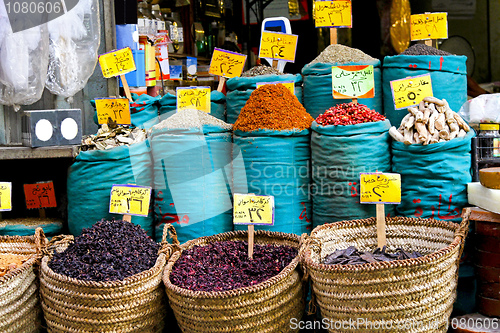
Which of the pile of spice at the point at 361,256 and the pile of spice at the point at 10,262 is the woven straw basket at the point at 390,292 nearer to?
the pile of spice at the point at 361,256

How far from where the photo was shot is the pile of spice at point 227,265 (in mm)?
1604

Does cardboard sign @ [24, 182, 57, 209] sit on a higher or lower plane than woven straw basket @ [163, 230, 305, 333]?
higher

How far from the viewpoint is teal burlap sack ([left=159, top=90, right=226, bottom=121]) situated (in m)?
2.42

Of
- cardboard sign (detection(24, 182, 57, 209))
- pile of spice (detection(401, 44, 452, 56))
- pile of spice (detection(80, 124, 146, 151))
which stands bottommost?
cardboard sign (detection(24, 182, 57, 209))

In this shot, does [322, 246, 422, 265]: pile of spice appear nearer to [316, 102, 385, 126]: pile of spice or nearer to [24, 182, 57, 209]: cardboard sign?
[316, 102, 385, 126]: pile of spice

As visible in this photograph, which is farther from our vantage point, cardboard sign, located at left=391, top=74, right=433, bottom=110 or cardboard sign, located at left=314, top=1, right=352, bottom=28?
cardboard sign, located at left=314, top=1, right=352, bottom=28

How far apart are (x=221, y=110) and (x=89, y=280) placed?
3.92ft

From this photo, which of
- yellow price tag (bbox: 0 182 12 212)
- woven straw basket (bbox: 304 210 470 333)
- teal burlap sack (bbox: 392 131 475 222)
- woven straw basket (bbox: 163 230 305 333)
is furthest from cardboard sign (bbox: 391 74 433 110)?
yellow price tag (bbox: 0 182 12 212)

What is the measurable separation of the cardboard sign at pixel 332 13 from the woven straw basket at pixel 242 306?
1.26 m

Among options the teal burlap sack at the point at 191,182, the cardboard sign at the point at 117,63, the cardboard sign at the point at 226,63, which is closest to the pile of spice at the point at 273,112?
the teal burlap sack at the point at 191,182

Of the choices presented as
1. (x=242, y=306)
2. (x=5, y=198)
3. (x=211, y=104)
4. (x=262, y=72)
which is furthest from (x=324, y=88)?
(x=5, y=198)

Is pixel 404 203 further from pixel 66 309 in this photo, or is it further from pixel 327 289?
pixel 66 309

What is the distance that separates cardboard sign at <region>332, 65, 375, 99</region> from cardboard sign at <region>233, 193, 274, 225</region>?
643mm

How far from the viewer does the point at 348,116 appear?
75.2 inches
